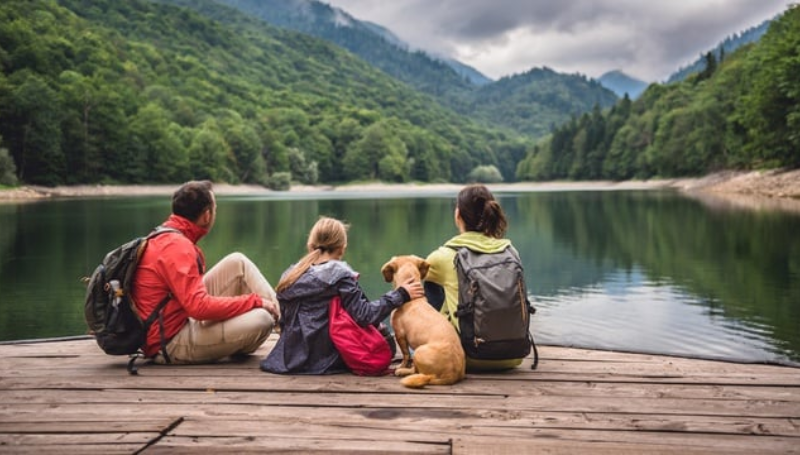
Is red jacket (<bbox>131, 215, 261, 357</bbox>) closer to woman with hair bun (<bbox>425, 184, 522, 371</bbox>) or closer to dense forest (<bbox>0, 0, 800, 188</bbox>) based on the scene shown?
woman with hair bun (<bbox>425, 184, 522, 371</bbox>)

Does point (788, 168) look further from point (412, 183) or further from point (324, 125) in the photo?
point (324, 125)

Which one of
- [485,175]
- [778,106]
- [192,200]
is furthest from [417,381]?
[485,175]

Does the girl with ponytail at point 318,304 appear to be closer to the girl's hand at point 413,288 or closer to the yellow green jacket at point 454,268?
the girl's hand at point 413,288

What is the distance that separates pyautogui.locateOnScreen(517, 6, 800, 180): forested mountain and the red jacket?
163ft

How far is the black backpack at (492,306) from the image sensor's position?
14.7 feet

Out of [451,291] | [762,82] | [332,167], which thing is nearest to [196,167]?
[332,167]

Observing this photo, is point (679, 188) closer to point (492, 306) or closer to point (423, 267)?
point (423, 267)

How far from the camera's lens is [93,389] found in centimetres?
432

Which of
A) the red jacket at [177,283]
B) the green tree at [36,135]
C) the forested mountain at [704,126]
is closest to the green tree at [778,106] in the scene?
the forested mountain at [704,126]

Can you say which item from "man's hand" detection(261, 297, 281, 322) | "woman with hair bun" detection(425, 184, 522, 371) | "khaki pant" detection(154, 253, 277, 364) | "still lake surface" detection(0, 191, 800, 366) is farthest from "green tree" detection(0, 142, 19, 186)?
"woman with hair bun" detection(425, 184, 522, 371)

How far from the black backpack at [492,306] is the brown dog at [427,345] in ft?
0.78

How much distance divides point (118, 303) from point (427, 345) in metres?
2.40

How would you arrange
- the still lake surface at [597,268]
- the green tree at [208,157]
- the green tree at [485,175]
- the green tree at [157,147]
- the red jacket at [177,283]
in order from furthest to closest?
the green tree at [485,175] < the green tree at [208,157] < the green tree at [157,147] < the still lake surface at [597,268] < the red jacket at [177,283]

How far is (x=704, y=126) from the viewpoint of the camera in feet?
232
